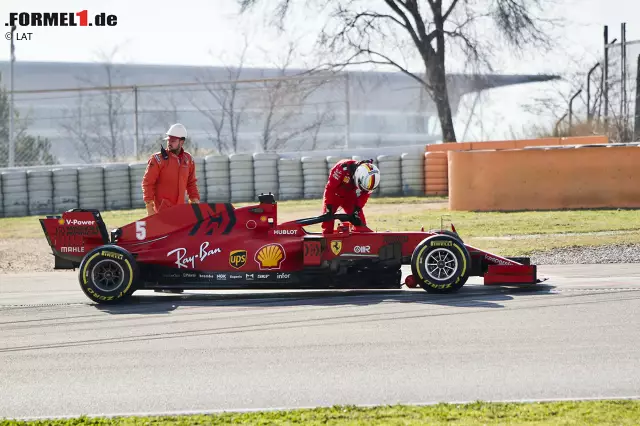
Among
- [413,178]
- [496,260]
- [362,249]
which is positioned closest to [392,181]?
[413,178]

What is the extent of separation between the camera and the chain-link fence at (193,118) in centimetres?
2675

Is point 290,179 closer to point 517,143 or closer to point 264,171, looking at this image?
point 264,171

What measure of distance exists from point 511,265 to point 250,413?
5.23 m

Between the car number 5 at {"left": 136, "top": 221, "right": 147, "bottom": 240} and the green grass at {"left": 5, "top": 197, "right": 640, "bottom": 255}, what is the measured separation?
19.4ft

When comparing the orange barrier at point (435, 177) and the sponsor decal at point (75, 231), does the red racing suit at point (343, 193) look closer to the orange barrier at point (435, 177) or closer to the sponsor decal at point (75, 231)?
the sponsor decal at point (75, 231)

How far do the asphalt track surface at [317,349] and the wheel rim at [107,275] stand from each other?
28 centimetres

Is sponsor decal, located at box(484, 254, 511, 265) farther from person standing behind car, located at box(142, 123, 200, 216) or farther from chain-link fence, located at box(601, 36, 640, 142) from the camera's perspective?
chain-link fence, located at box(601, 36, 640, 142)

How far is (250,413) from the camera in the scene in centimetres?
572

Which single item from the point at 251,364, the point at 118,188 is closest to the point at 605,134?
the point at 118,188

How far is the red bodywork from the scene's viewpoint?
10359 mm

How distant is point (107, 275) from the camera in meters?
10.4

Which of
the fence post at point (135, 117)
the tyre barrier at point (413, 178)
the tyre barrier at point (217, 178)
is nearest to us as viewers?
the tyre barrier at point (217, 178)

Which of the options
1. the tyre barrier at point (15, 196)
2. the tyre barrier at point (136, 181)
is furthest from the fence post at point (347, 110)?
the tyre barrier at point (15, 196)

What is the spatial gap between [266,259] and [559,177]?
11192mm
